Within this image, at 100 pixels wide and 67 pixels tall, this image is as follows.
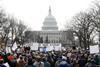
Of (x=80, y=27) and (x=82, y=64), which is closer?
(x=82, y=64)

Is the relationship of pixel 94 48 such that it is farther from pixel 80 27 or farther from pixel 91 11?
pixel 80 27

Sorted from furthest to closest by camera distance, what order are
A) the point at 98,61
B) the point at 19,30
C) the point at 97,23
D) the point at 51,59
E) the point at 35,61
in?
1. the point at 19,30
2. the point at 97,23
3. the point at 51,59
4. the point at 98,61
5. the point at 35,61

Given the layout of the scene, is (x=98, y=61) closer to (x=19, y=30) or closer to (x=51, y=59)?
(x=51, y=59)

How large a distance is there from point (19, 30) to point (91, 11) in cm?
3808

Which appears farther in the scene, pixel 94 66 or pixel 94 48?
pixel 94 48

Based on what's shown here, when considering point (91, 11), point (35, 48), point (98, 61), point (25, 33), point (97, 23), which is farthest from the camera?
point (25, 33)

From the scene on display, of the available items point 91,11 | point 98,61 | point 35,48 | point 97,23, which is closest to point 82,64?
point 98,61

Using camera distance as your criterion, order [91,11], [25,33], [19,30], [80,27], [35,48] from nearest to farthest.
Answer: [35,48] < [91,11] < [80,27] < [19,30] < [25,33]

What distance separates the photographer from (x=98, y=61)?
20.6 m

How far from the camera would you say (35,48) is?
31797 mm

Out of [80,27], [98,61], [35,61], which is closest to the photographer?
[35,61]

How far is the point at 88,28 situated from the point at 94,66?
5668 centimetres

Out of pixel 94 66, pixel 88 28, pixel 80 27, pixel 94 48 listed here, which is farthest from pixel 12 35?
pixel 94 66

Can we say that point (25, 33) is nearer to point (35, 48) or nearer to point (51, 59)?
point (35, 48)
